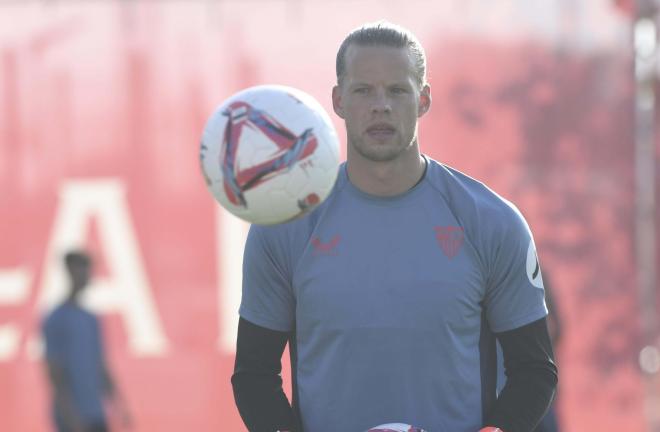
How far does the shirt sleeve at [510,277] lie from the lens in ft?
11.4

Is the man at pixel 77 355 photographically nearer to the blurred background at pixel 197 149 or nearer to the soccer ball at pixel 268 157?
the blurred background at pixel 197 149

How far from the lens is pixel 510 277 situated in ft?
11.4

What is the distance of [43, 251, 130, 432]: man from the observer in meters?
8.61

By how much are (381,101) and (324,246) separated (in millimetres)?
424

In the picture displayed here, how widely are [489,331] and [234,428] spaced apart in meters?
6.00

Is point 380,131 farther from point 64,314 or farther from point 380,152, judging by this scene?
point 64,314

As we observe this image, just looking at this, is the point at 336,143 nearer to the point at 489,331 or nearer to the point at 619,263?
the point at 489,331

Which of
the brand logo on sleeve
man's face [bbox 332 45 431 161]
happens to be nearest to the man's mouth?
man's face [bbox 332 45 431 161]

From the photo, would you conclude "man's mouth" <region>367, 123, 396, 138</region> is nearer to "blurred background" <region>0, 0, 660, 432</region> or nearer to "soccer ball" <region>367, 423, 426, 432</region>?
"soccer ball" <region>367, 423, 426, 432</region>

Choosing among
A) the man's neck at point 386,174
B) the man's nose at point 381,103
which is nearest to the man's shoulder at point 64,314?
the man's neck at point 386,174

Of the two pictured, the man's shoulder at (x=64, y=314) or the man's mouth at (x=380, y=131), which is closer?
the man's mouth at (x=380, y=131)

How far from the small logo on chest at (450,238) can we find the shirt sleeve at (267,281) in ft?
1.34

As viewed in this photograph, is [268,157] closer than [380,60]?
Yes

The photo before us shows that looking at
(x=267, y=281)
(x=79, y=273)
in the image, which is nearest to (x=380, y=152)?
(x=267, y=281)
